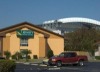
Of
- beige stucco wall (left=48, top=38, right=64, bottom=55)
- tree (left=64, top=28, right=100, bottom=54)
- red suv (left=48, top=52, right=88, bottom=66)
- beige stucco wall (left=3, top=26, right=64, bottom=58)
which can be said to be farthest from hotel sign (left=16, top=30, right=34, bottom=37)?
red suv (left=48, top=52, right=88, bottom=66)

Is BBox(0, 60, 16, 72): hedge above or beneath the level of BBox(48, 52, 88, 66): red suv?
beneath

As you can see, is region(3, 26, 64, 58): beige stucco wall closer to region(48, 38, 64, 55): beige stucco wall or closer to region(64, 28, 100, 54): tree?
region(48, 38, 64, 55): beige stucco wall

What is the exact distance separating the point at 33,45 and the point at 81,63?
3158cm

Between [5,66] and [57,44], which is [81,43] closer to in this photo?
[57,44]

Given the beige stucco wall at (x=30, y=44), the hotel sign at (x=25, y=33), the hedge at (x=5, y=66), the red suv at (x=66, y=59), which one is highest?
the hotel sign at (x=25, y=33)

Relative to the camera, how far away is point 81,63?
43.8 meters

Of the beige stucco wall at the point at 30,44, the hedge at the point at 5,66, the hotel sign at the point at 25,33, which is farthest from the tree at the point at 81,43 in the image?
the hedge at the point at 5,66

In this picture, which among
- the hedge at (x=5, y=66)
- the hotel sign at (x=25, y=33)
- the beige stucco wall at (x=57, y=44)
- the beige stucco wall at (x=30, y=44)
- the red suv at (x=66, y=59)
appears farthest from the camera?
the beige stucco wall at (x=57, y=44)

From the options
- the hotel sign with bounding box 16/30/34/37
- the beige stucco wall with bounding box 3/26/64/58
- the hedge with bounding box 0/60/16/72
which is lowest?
the hedge with bounding box 0/60/16/72

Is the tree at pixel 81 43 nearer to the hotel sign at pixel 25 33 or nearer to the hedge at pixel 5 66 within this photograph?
the hotel sign at pixel 25 33

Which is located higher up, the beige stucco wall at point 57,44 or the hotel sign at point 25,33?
the hotel sign at point 25,33

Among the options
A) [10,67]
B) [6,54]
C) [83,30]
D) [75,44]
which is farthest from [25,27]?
[10,67]

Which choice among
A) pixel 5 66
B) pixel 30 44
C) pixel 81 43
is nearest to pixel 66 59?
pixel 5 66

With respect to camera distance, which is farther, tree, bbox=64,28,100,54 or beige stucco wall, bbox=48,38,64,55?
tree, bbox=64,28,100,54
